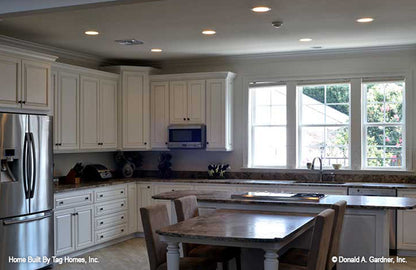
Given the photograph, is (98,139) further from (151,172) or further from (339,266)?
(339,266)

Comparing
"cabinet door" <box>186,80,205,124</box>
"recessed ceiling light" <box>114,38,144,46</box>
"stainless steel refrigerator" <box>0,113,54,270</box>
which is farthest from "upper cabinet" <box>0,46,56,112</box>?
"cabinet door" <box>186,80,205,124</box>

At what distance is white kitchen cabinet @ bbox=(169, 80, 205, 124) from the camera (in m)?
7.30

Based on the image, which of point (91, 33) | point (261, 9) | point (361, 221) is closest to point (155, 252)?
point (361, 221)

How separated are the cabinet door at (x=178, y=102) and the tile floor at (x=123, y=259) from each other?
1831 millimetres

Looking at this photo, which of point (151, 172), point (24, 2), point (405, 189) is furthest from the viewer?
point (151, 172)

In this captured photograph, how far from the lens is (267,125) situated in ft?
24.1

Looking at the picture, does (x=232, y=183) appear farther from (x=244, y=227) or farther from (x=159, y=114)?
(x=244, y=227)

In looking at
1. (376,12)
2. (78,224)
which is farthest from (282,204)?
(78,224)

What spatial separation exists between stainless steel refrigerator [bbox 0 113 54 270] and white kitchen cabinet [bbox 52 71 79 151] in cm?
67

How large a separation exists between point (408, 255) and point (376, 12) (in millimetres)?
3069

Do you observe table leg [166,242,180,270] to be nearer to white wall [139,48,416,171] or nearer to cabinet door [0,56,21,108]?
cabinet door [0,56,21,108]

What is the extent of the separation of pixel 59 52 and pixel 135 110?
1.35 meters

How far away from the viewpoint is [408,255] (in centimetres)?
614

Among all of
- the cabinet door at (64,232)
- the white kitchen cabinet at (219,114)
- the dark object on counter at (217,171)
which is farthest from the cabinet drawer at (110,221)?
the white kitchen cabinet at (219,114)
